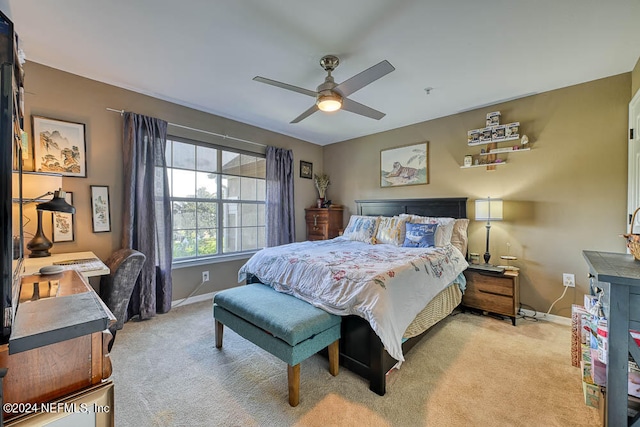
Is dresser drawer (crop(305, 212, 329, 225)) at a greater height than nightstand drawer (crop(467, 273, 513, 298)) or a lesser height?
greater

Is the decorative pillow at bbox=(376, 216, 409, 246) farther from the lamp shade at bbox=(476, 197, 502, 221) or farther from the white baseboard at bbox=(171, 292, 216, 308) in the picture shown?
the white baseboard at bbox=(171, 292, 216, 308)

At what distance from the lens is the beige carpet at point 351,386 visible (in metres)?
1.60

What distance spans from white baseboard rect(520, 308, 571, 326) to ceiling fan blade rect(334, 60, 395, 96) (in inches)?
127

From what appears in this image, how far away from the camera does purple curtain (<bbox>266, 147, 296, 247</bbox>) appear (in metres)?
4.33

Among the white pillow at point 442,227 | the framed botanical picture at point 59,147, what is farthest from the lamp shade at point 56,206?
the white pillow at point 442,227

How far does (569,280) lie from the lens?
2.88 metres

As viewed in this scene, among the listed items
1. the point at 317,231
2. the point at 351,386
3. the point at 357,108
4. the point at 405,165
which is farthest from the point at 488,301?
the point at 317,231

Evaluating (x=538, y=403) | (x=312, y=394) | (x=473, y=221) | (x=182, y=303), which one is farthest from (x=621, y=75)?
(x=182, y=303)

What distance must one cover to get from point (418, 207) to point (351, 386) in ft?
9.09

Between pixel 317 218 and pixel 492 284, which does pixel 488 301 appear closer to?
pixel 492 284

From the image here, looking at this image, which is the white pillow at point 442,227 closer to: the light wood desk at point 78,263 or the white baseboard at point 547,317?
the white baseboard at point 547,317

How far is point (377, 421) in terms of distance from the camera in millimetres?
1567

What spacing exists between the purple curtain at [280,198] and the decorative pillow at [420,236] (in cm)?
206

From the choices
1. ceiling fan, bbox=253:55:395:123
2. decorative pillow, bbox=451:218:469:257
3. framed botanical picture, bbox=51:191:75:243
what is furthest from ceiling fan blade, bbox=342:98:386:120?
framed botanical picture, bbox=51:191:75:243
